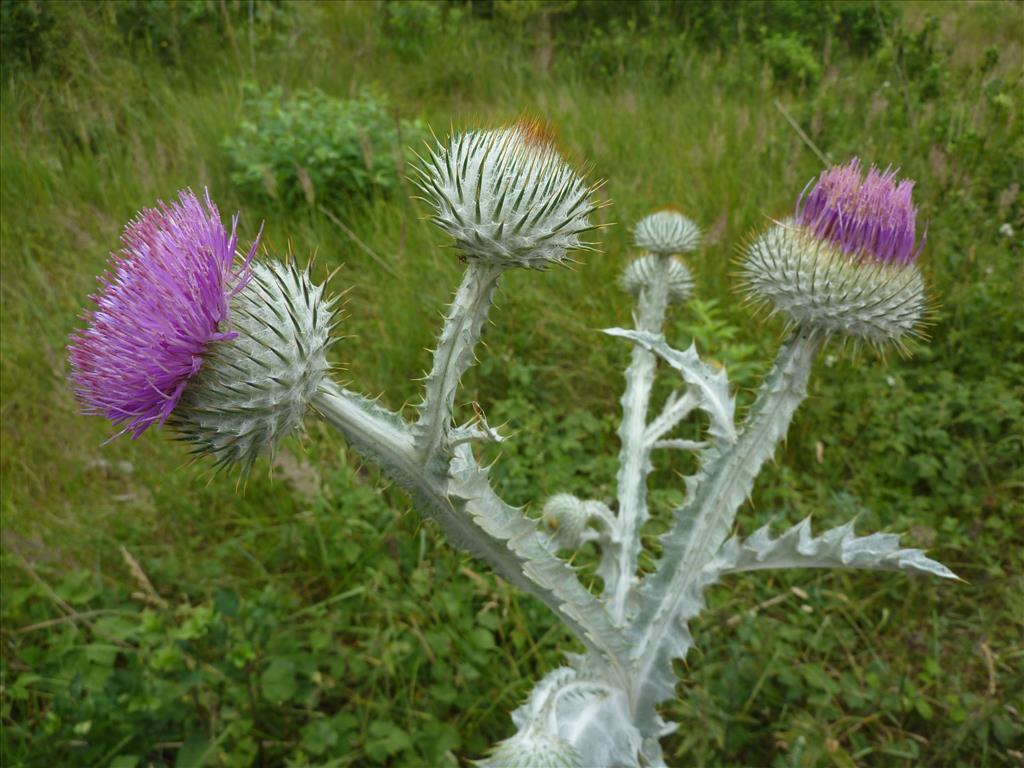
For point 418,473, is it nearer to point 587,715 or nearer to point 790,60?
point 587,715

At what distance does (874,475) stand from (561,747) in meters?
2.53

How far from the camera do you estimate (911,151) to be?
513 cm

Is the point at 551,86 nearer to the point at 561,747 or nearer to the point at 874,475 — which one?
the point at 874,475

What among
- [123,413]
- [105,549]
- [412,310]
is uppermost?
[123,413]

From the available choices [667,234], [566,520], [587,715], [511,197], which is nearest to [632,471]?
[566,520]

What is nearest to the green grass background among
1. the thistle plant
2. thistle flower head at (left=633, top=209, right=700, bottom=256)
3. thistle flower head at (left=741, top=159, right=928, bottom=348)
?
the thistle plant

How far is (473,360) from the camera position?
1.63 meters

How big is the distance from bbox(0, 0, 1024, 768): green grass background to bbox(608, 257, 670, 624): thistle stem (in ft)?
1.65

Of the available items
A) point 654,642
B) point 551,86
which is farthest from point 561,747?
point 551,86

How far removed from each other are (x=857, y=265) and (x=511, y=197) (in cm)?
119

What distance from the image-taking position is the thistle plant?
143 centimetres

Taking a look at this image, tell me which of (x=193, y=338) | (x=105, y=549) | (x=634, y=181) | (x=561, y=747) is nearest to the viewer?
(x=193, y=338)

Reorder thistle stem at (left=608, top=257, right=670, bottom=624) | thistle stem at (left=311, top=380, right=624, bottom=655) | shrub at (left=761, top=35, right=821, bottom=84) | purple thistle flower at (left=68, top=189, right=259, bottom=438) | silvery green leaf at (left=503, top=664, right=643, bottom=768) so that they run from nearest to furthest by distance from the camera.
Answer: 1. purple thistle flower at (left=68, top=189, right=259, bottom=438)
2. thistle stem at (left=311, top=380, right=624, bottom=655)
3. silvery green leaf at (left=503, top=664, right=643, bottom=768)
4. thistle stem at (left=608, top=257, right=670, bottom=624)
5. shrub at (left=761, top=35, right=821, bottom=84)

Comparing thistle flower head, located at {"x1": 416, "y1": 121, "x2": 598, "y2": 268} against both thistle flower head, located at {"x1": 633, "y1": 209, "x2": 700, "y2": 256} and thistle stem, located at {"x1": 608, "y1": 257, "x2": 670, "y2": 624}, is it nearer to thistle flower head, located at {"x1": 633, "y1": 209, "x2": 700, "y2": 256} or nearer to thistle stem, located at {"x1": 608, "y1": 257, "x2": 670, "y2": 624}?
thistle stem, located at {"x1": 608, "y1": 257, "x2": 670, "y2": 624}
